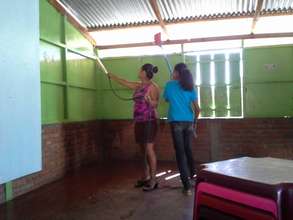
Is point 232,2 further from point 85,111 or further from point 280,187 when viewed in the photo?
point 280,187

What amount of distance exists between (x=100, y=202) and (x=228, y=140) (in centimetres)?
309

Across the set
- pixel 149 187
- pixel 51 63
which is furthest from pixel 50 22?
pixel 149 187

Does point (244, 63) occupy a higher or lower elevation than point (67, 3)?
lower

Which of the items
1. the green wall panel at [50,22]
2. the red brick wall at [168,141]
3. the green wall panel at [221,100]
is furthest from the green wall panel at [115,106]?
the green wall panel at [50,22]

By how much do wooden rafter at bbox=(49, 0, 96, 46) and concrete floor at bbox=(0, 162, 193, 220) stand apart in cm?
251

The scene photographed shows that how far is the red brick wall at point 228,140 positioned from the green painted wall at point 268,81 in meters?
0.21

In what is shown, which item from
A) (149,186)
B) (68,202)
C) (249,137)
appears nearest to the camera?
(68,202)

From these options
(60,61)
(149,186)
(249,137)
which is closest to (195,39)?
(249,137)

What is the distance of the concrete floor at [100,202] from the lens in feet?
11.0

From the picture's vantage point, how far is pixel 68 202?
385cm

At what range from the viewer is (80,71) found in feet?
20.1

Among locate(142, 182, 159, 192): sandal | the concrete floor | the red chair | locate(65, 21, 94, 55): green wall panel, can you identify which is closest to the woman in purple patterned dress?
locate(142, 182, 159, 192): sandal

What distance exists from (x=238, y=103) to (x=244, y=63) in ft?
2.29

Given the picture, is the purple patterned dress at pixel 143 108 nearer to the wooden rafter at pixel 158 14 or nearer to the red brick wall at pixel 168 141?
the red brick wall at pixel 168 141
